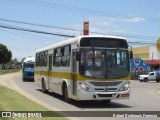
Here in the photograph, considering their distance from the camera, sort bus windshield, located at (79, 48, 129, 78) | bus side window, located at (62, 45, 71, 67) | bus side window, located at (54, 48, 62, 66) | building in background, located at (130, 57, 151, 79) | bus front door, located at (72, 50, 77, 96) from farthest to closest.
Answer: building in background, located at (130, 57, 151, 79) → bus side window, located at (54, 48, 62, 66) → bus side window, located at (62, 45, 71, 67) → bus front door, located at (72, 50, 77, 96) → bus windshield, located at (79, 48, 129, 78)

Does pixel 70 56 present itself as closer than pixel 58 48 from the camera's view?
Yes

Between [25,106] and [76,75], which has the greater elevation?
[76,75]

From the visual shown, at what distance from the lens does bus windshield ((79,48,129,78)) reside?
17609 millimetres

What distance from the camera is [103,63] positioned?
17.8 m

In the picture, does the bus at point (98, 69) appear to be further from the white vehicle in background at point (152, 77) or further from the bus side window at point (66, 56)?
the white vehicle in background at point (152, 77)

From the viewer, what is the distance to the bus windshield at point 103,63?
57.8 ft

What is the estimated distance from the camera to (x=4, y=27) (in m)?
36.6

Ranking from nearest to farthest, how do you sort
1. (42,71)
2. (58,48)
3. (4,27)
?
(58,48) < (42,71) < (4,27)

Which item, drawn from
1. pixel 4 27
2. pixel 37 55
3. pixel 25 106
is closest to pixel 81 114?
pixel 25 106

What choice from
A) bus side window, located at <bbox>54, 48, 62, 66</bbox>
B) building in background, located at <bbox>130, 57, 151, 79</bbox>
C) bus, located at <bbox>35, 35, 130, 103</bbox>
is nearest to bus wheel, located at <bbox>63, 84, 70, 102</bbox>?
bus, located at <bbox>35, 35, 130, 103</bbox>

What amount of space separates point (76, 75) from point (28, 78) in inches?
1208

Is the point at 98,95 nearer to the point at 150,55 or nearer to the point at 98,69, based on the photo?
the point at 98,69

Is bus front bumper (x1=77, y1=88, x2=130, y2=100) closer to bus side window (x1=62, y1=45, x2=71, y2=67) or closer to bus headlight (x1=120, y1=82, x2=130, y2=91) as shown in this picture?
bus headlight (x1=120, y1=82, x2=130, y2=91)

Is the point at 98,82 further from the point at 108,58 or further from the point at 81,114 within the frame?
the point at 81,114
